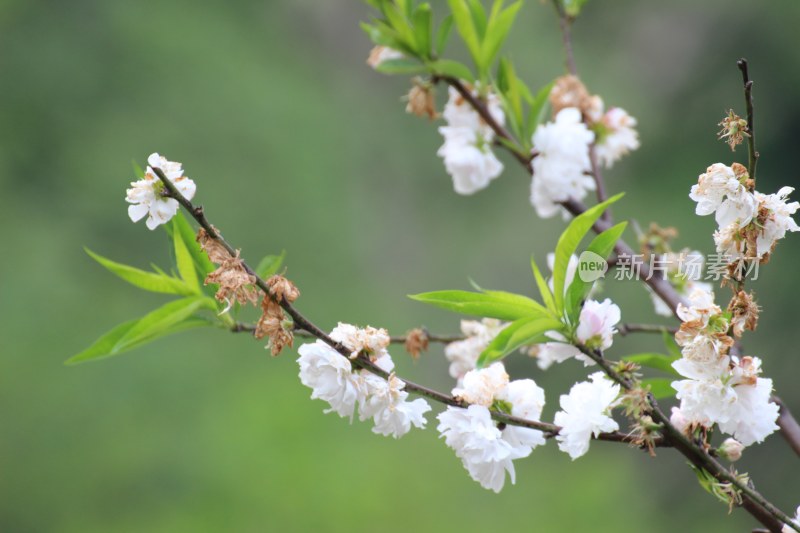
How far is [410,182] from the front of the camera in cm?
464

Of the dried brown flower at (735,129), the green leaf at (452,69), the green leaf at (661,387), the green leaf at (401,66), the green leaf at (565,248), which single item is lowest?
the green leaf at (661,387)

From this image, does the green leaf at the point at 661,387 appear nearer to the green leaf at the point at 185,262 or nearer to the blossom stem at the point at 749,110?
the blossom stem at the point at 749,110

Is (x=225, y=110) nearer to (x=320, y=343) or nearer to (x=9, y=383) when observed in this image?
(x=9, y=383)

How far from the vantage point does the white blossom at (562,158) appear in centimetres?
81

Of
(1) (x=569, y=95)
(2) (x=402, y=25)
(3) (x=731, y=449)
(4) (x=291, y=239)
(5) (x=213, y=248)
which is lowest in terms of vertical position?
(3) (x=731, y=449)

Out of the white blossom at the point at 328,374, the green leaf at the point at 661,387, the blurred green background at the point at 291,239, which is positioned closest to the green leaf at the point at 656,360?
the green leaf at the point at 661,387

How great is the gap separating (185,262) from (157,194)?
0.51 ft

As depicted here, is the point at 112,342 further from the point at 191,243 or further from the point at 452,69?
the point at 452,69

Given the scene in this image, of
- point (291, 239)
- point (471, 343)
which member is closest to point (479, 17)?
point (471, 343)

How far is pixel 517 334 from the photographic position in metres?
0.53

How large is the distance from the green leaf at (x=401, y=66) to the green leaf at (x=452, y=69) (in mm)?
11

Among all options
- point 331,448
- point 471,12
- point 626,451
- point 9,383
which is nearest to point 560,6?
point 471,12

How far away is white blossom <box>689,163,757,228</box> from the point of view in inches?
18.1

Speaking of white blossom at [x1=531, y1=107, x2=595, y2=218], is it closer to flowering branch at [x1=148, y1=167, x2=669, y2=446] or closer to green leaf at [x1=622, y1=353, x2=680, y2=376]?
green leaf at [x1=622, y1=353, x2=680, y2=376]
